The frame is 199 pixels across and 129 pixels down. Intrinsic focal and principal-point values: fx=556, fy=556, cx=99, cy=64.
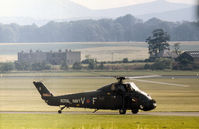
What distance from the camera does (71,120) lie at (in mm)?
37188

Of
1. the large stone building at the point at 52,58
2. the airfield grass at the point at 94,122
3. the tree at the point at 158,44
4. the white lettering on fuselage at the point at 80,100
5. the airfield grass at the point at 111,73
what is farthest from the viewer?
the large stone building at the point at 52,58

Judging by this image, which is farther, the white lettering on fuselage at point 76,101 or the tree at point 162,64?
the tree at point 162,64

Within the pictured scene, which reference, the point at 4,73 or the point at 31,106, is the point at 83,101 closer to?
the point at 31,106

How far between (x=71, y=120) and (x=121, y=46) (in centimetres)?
14117

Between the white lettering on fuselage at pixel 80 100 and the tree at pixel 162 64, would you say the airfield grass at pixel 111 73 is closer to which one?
the tree at pixel 162 64

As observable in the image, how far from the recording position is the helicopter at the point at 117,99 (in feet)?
126

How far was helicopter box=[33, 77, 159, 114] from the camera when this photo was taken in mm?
38438

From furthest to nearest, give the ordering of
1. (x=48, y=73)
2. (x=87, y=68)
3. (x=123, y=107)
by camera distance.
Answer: (x=87, y=68) < (x=48, y=73) < (x=123, y=107)

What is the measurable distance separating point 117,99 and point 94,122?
4230 millimetres

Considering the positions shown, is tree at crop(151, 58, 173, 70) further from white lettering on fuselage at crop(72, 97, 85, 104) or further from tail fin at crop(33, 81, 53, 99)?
white lettering on fuselage at crop(72, 97, 85, 104)

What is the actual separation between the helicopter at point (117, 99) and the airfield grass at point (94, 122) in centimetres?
75

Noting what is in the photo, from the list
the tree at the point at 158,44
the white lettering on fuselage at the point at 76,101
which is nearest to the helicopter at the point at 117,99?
the white lettering on fuselage at the point at 76,101

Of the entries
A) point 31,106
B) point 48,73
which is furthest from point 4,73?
point 31,106

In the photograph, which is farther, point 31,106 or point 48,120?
point 31,106
